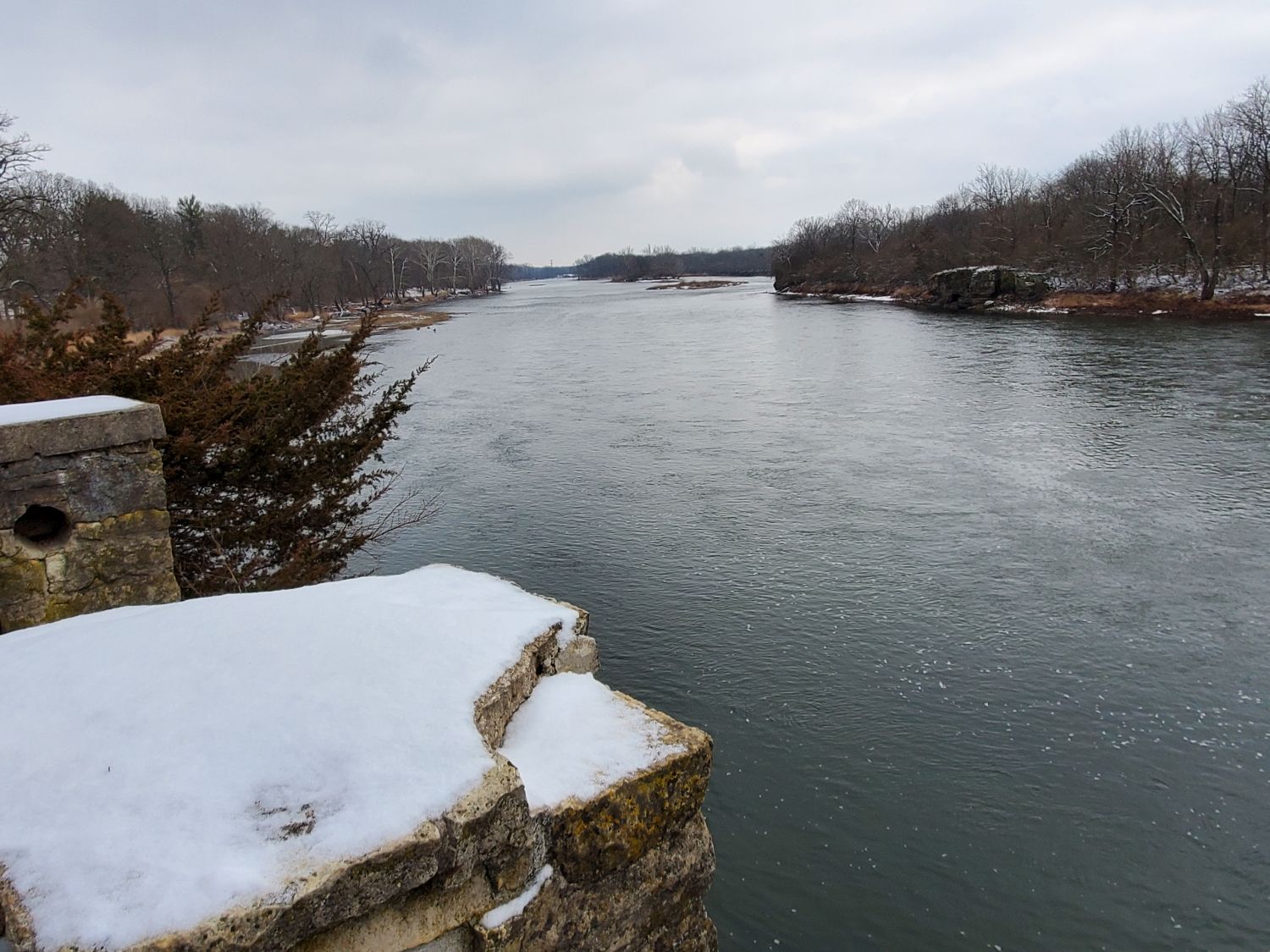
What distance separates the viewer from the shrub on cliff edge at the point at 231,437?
705cm

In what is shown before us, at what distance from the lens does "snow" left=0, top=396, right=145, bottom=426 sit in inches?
178

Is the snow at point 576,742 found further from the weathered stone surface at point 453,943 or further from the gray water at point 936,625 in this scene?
the gray water at point 936,625

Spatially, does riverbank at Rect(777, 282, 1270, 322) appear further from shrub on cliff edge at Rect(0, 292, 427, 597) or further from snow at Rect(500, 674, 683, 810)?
snow at Rect(500, 674, 683, 810)

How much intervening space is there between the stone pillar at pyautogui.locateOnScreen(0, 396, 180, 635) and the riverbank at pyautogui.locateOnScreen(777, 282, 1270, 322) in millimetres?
42281

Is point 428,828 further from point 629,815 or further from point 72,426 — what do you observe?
point 72,426

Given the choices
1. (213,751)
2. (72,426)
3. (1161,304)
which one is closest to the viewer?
(213,751)

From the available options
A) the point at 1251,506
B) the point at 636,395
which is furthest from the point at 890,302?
the point at 1251,506

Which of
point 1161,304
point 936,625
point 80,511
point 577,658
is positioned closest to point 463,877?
point 577,658

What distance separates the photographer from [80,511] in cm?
467

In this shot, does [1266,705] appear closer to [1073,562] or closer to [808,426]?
[1073,562]

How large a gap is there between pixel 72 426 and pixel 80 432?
5 cm

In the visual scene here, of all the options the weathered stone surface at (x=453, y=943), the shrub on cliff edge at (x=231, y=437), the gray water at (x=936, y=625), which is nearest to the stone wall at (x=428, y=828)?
the weathered stone surface at (x=453, y=943)

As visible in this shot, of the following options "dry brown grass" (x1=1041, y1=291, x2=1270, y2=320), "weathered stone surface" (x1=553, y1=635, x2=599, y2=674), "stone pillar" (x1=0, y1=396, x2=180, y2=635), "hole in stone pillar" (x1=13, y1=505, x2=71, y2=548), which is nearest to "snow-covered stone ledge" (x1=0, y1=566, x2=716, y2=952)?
"weathered stone surface" (x1=553, y1=635, x2=599, y2=674)

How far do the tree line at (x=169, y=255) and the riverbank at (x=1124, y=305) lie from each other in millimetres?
36695
